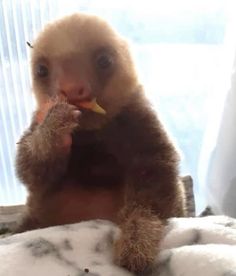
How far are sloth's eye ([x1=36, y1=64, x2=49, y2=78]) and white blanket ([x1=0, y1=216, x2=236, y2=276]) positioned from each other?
10.9 inches

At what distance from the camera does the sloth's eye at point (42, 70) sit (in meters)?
0.90

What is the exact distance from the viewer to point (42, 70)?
2.98 ft

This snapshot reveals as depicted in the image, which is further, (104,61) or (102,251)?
(104,61)

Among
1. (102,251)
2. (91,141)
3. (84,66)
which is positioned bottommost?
(102,251)

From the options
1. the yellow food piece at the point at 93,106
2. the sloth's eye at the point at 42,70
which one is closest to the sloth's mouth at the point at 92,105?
the yellow food piece at the point at 93,106

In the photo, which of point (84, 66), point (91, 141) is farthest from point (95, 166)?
point (84, 66)

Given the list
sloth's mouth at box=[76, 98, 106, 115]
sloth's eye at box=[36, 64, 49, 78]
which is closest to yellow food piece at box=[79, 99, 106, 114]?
sloth's mouth at box=[76, 98, 106, 115]

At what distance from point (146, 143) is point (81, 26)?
0.23 m

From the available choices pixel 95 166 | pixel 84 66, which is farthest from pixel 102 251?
pixel 84 66

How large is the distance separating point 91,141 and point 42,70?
0.15 m

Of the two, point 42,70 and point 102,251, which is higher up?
point 42,70

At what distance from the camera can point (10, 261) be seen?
2.25ft

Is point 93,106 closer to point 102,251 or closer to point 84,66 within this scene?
point 84,66

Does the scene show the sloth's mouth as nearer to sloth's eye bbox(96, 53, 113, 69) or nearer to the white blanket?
sloth's eye bbox(96, 53, 113, 69)
